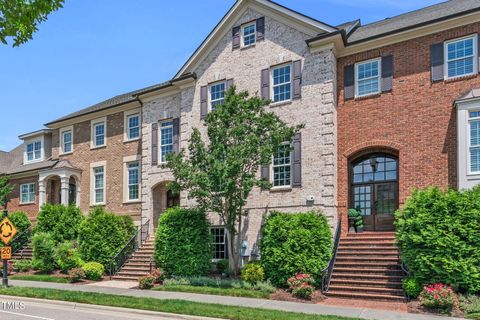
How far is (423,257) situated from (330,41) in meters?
8.80

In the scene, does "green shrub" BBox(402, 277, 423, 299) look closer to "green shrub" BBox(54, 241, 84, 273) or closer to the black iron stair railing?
the black iron stair railing

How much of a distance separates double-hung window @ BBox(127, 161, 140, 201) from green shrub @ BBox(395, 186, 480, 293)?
48.6 feet

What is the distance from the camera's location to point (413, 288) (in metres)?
12.9

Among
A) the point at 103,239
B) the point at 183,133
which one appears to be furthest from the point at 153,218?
the point at 183,133

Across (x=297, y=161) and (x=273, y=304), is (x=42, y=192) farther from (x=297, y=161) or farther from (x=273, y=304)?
(x=273, y=304)

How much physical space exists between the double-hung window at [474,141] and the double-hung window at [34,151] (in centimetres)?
2581

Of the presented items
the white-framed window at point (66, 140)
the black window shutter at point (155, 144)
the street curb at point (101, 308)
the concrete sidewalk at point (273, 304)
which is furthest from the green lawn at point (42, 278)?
the white-framed window at point (66, 140)

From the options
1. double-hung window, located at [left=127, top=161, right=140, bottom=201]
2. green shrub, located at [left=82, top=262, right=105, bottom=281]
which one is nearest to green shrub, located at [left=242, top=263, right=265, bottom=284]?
green shrub, located at [left=82, top=262, right=105, bottom=281]

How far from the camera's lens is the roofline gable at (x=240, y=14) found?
17969mm

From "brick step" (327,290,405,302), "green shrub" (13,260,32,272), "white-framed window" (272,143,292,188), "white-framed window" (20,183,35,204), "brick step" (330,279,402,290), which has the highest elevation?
"white-framed window" (272,143,292,188)

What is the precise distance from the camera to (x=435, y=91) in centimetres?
1605

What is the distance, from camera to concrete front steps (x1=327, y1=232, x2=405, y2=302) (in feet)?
45.7

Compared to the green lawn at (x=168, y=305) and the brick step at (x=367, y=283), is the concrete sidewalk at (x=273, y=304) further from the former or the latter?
the brick step at (x=367, y=283)

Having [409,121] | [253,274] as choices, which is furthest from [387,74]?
[253,274]
